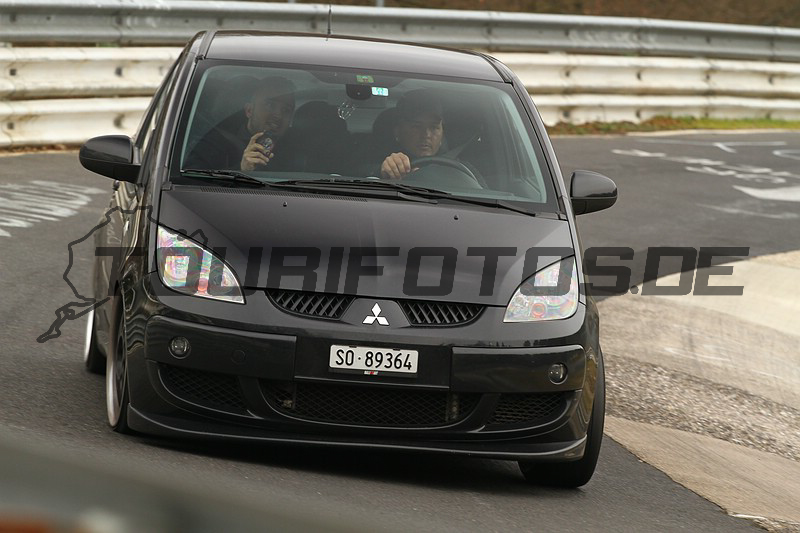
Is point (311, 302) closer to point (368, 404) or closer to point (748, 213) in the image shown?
point (368, 404)

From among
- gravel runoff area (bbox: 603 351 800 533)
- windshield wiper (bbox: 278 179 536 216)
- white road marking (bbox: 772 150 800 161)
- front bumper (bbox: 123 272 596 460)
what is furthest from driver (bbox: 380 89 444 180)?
white road marking (bbox: 772 150 800 161)

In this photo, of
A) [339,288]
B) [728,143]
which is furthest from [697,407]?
[728,143]

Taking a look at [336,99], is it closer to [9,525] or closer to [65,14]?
[9,525]

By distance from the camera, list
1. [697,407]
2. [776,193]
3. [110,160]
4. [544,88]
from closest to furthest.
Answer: [110,160] → [697,407] → [776,193] → [544,88]

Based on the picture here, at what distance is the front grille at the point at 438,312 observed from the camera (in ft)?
14.3

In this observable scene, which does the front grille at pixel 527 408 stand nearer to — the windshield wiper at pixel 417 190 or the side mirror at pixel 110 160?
the windshield wiper at pixel 417 190

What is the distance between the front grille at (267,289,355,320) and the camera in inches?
169

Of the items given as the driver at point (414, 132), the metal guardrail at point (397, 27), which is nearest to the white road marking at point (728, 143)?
the metal guardrail at point (397, 27)

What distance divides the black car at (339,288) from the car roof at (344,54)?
0.22 m

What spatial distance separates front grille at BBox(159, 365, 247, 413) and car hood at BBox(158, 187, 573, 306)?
1.12 feet

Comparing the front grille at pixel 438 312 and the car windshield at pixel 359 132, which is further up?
the car windshield at pixel 359 132

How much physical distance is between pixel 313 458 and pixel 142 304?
86 cm

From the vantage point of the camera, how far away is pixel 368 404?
4332 mm

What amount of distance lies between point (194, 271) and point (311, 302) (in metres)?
0.41
